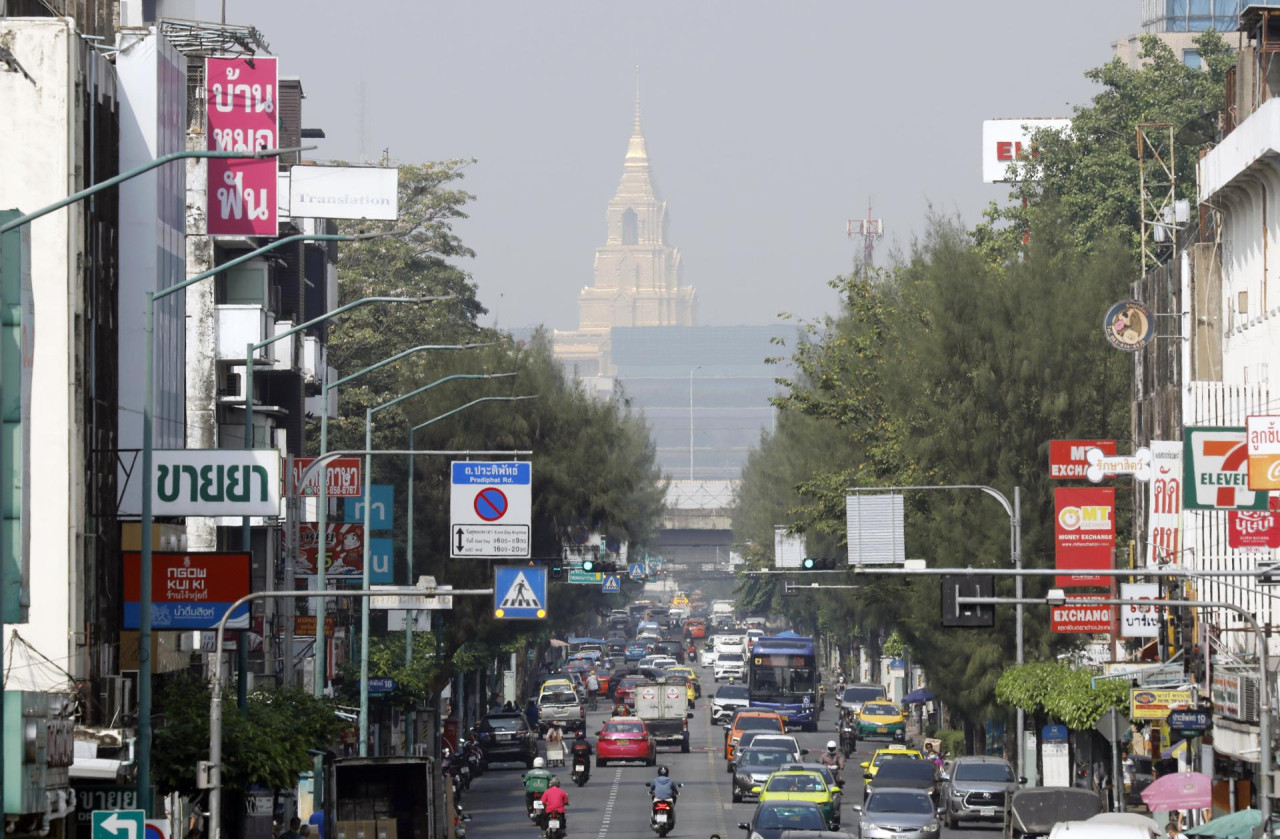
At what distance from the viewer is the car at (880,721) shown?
83.4 meters

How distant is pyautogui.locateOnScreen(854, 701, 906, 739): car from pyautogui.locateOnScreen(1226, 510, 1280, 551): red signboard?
4520cm

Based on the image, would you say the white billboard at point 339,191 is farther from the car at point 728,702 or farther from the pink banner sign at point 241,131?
the car at point 728,702

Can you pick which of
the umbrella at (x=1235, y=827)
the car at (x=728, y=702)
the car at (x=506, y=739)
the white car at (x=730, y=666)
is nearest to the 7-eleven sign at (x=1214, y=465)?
the umbrella at (x=1235, y=827)

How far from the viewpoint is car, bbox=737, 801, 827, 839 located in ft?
133

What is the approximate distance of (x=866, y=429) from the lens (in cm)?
7294

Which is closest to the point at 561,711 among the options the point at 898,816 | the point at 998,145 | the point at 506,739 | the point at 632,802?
the point at 506,739

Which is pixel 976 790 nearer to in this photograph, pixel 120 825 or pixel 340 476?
pixel 340 476

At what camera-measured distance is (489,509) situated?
53344mm

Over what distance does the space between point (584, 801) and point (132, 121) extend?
2324cm

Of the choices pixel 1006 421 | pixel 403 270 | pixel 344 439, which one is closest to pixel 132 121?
pixel 1006 421

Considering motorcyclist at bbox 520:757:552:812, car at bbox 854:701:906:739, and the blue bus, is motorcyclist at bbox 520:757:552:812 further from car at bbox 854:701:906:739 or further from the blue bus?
the blue bus

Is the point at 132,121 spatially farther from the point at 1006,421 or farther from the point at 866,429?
the point at 866,429

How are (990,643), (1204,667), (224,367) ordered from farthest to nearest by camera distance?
(990,643) → (224,367) → (1204,667)

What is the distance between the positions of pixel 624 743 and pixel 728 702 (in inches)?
768
